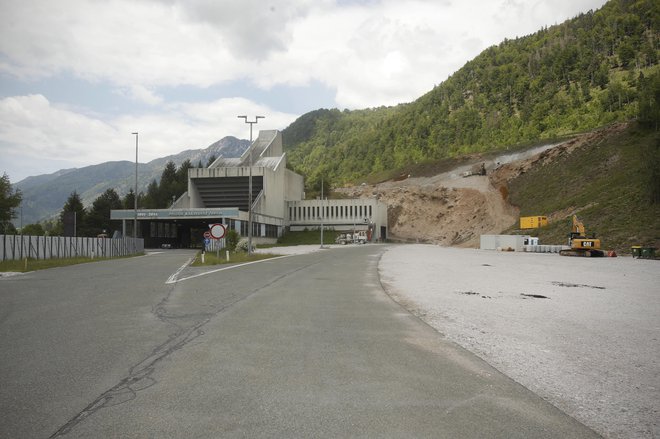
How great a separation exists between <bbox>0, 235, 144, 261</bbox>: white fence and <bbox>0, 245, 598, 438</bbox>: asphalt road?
2328 cm

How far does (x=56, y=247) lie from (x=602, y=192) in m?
59.7

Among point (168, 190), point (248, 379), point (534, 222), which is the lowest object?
point (248, 379)

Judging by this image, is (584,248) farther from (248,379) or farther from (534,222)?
(248,379)

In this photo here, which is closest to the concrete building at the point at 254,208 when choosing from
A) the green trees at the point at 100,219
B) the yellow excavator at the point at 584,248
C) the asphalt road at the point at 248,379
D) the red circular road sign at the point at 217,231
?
the green trees at the point at 100,219

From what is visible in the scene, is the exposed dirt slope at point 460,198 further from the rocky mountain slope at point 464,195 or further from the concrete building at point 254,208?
the concrete building at point 254,208

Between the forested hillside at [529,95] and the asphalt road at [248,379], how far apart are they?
11082 cm

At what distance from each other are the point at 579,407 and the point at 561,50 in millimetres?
177193

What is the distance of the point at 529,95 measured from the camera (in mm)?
145125

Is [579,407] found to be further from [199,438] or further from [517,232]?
[517,232]

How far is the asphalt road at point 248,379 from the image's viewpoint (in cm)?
390

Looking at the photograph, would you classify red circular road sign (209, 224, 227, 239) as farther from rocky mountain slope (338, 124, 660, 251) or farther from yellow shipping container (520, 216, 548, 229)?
rocky mountain slope (338, 124, 660, 251)

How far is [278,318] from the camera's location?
9219 mm

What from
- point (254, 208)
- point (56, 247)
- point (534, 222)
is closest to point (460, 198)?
point (534, 222)

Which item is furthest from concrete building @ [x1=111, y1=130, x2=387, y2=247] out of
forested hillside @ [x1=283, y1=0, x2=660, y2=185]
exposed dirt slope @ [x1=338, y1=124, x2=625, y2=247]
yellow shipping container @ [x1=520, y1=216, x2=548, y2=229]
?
forested hillside @ [x1=283, y1=0, x2=660, y2=185]
